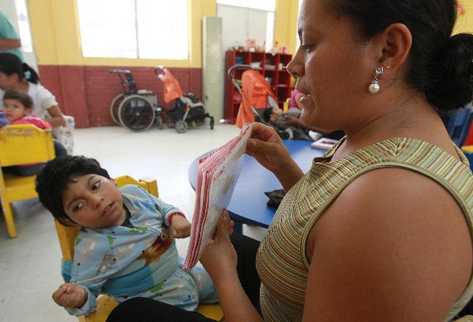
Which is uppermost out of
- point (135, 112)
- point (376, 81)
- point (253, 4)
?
point (253, 4)

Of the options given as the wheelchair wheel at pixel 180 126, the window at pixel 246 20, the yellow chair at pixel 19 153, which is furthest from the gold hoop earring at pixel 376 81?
the window at pixel 246 20

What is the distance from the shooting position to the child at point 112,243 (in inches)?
38.8

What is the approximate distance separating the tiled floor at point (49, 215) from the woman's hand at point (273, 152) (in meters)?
1.27

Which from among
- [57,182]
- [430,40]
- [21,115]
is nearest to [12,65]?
[21,115]

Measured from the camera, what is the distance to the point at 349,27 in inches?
19.1

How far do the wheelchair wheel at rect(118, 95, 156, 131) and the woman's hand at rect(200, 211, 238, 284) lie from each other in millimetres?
5083

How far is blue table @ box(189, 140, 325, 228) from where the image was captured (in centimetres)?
105

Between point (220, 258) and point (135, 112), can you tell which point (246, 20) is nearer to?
point (135, 112)

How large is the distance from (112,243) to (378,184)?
0.88 meters

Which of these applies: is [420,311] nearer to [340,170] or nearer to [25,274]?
[340,170]

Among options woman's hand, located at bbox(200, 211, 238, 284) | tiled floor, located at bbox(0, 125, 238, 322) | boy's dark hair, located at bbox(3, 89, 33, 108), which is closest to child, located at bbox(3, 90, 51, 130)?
boy's dark hair, located at bbox(3, 89, 33, 108)

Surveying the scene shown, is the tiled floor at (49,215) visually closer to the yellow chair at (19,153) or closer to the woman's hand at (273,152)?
the yellow chair at (19,153)

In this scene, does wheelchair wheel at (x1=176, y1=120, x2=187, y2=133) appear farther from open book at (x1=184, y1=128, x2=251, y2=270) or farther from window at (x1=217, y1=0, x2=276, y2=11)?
open book at (x1=184, y1=128, x2=251, y2=270)

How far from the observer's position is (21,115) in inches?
98.1
